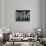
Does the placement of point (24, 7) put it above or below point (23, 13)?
above

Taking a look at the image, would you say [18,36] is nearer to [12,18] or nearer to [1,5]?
[12,18]

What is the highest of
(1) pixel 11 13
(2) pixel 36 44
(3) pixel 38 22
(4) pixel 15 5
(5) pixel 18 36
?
(4) pixel 15 5

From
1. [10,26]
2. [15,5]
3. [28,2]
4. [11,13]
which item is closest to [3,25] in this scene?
[10,26]

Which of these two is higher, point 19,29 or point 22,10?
point 22,10

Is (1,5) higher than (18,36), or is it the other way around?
(1,5)

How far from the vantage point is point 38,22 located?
2977 millimetres

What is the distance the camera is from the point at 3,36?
2.92m

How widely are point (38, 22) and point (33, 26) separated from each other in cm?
17

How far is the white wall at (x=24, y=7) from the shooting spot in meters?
2.96

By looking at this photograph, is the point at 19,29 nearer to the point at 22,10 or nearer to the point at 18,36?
the point at 18,36

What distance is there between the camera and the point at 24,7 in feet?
9.78

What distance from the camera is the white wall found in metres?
2.96

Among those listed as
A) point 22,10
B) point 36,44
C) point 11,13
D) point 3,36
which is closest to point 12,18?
point 11,13

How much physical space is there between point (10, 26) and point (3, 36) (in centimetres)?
32
